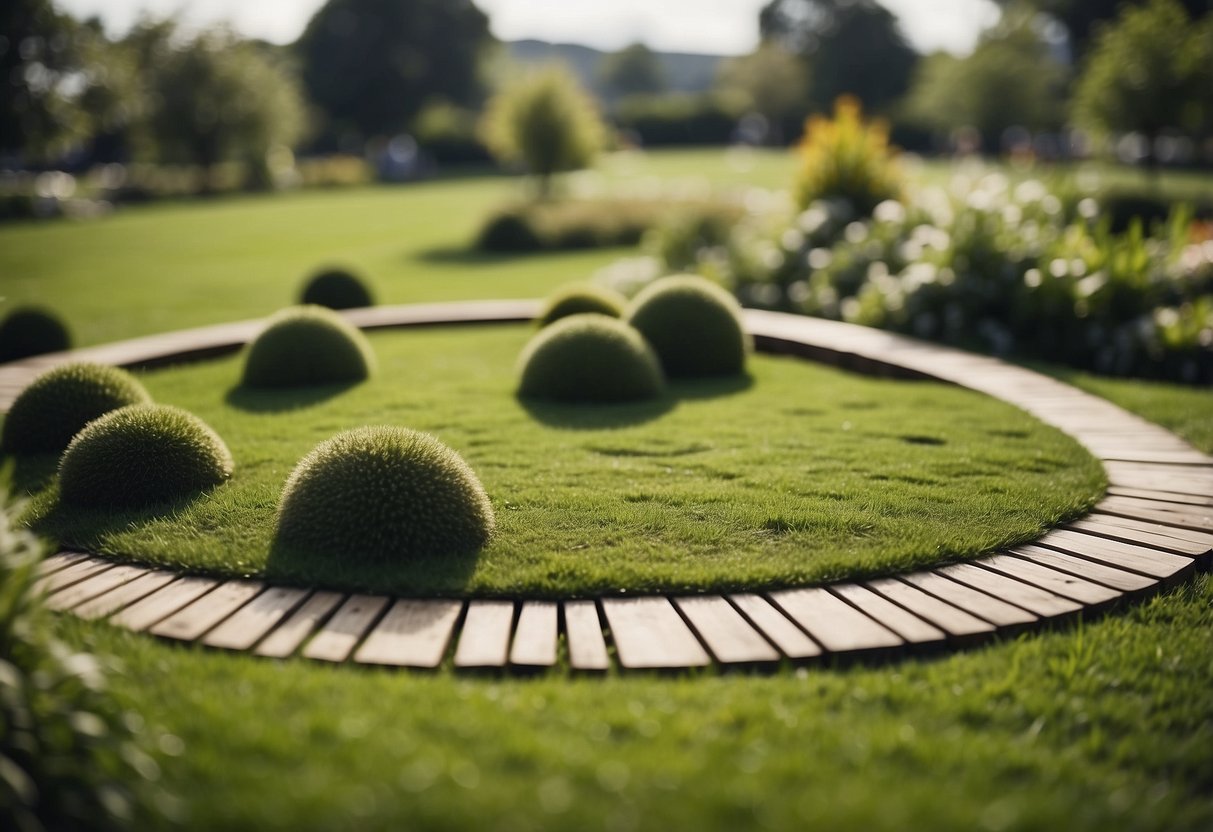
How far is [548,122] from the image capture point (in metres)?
29.7

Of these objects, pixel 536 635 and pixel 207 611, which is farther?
pixel 207 611

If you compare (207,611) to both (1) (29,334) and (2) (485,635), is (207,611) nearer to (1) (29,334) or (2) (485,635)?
(2) (485,635)

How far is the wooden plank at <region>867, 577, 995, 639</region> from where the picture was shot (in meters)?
3.85

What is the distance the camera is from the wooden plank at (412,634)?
3.62 metres

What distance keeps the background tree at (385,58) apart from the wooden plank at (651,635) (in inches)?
3094

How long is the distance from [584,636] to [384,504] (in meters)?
1.33

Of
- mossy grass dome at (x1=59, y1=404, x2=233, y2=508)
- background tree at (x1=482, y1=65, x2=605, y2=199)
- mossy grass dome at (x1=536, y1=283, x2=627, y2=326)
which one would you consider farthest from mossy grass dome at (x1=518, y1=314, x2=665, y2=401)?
background tree at (x1=482, y1=65, x2=605, y2=199)

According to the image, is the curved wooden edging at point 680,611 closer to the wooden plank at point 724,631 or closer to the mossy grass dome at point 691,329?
the wooden plank at point 724,631

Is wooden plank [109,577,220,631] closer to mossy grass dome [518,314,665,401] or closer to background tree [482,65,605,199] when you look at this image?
mossy grass dome [518,314,665,401]

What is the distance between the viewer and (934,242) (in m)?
11.9

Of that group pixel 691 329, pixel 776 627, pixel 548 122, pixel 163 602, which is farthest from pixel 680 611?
pixel 548 122

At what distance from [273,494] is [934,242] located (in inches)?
375

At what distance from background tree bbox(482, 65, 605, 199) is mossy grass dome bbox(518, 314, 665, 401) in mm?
23278

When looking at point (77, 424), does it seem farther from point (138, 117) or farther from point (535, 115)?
point (138, 117)
